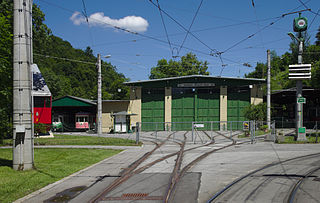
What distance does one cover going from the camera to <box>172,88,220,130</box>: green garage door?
4006 centimetres

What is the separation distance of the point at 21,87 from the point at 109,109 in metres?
30.4

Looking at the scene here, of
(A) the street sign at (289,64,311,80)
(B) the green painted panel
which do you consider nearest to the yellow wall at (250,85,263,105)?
(A) the street sign at (289,64,311,80)

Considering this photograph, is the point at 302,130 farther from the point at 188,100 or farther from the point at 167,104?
the point at 167,104

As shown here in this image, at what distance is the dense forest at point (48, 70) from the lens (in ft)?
47.2

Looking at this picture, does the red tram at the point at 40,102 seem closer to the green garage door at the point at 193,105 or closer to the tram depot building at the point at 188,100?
the tram depot building at the point at 188,100

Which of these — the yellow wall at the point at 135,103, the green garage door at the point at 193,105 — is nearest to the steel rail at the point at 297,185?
the green garage door at the point at 193,105

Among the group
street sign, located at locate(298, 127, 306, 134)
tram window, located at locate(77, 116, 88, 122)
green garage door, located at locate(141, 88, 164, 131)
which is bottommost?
tram window, located at locate(77, 116, 88, 122)

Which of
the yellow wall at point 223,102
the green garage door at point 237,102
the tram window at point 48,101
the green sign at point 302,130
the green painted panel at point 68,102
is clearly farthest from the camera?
the green painted panel at point 68,102

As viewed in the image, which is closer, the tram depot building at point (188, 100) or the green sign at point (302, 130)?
the green sign at point (302, 130)

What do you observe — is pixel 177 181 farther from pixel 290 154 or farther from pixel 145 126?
pixel 145 126

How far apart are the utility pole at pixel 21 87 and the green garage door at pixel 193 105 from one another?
1153 inches

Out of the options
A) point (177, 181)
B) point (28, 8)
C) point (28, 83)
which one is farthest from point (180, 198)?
point (28, 8)

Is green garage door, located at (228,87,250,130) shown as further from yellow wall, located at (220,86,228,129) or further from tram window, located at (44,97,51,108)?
tram window, located at (44,97,51,108)

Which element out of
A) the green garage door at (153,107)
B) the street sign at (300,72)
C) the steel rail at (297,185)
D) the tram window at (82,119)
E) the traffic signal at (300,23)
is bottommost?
the steel rail at (297,185)
